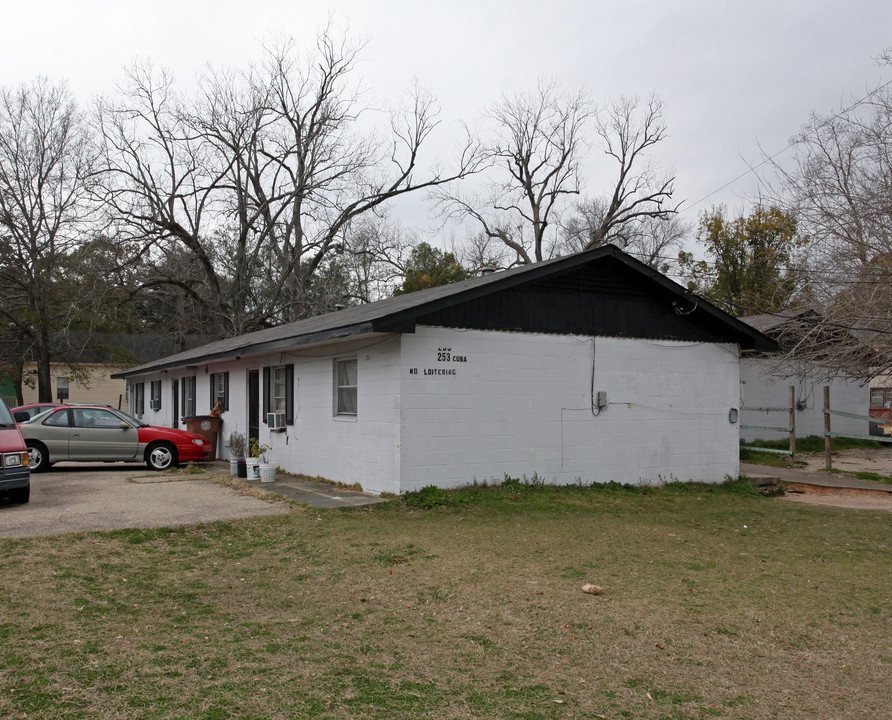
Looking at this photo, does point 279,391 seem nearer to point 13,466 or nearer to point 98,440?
point 98,440

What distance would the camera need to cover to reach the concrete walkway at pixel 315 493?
10695mm

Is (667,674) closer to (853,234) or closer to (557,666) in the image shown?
(557,666)

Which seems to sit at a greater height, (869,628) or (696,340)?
(696,340)

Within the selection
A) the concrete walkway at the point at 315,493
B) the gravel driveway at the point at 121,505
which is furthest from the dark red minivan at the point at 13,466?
the concrete walkway at the point at 315,493

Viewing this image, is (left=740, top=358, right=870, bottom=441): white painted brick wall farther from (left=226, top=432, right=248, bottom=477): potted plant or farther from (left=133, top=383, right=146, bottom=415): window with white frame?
(left=133, top=383, right=146, bottom=415): window with white frame

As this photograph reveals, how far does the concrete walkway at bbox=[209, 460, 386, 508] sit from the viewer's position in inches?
421

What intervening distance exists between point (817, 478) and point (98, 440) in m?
15.2

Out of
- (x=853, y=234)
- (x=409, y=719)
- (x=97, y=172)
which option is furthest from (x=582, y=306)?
(x=97, y=172)

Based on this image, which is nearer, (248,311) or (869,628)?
(869,628)

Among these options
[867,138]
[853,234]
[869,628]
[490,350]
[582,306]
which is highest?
[867,138]

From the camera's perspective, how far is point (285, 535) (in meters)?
8.62

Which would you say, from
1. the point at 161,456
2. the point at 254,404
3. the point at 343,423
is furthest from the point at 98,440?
the point at 343,423

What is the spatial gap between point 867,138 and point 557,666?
33.4ft

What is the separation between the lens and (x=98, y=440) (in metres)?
15.8
